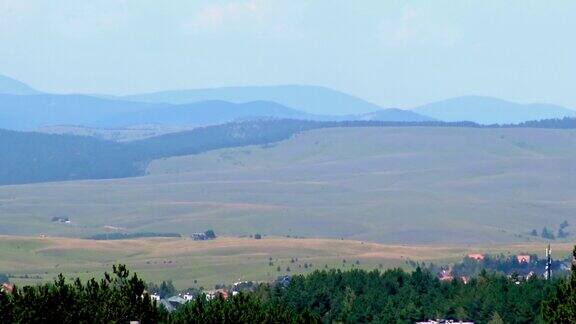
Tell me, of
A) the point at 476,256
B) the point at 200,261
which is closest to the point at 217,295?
the point at 476,256

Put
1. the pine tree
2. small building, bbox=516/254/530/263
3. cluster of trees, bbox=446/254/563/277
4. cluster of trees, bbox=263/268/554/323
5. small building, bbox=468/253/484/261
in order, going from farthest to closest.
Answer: small building, bbox=468/253/484/261
small building, bbox=516/254/530/263
cluster of trees, bbox=446/254/563/277
cluster of trees, bbox=263/268/554/323
the pine tree

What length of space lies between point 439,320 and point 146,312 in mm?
31604

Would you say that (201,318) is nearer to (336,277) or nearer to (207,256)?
(336,277)

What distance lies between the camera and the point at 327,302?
90625mm

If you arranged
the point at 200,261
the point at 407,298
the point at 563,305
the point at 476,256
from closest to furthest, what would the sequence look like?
the point at 563,305
the point at 407,298
the point at 476,256
the point at 200,261

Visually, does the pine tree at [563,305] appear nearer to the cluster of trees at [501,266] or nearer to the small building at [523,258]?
the cluster of trees at [501,266]

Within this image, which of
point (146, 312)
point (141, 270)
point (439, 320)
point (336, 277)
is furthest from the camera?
point (141, 270)

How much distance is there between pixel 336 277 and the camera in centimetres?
9631

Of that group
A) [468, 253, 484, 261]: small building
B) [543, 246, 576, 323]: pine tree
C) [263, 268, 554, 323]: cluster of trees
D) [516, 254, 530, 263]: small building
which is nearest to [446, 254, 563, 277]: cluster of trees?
[516, 254, 530, 263]: small building

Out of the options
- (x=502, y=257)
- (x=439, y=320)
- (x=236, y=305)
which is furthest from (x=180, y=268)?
(x=236, y=305)

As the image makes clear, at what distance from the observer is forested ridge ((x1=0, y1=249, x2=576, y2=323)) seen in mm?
54562

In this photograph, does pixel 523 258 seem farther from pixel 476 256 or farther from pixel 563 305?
pixel 563 305

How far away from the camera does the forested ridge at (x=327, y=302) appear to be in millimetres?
54562

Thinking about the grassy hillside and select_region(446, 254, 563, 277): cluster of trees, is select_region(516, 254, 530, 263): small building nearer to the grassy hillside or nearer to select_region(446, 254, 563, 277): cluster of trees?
select_region(446, 254, 563, 277): cluster of trees
